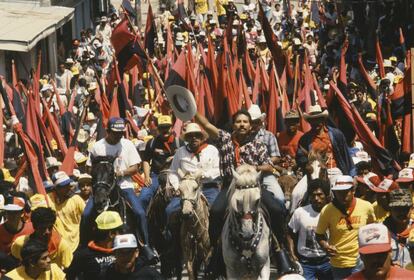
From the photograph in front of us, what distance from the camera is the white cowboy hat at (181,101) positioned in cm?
1695

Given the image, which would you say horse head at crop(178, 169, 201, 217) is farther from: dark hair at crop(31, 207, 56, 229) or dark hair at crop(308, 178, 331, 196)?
dark hair at crop(31, 207, 56, 229)

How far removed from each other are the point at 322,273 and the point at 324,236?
0.99 meters

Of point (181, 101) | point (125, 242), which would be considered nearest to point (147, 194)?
point (181, 101)

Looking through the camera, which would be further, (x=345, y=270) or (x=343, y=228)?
(x=345, y=270)

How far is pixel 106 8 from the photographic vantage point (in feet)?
179

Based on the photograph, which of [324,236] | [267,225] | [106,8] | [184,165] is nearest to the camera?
[324,236]

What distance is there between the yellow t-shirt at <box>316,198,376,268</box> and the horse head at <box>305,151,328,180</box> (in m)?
1.87

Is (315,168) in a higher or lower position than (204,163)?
higher

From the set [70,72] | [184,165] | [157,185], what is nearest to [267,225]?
[184,165]

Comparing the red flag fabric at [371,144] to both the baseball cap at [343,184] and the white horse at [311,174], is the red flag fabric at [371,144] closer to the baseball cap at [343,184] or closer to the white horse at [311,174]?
the white horse at [311,174]

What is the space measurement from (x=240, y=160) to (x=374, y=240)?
5.65m

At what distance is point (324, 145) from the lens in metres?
18.1

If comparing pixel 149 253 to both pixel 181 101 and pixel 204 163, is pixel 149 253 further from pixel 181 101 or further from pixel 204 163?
pixel 181 101

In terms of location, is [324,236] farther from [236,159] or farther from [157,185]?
[157,185]
